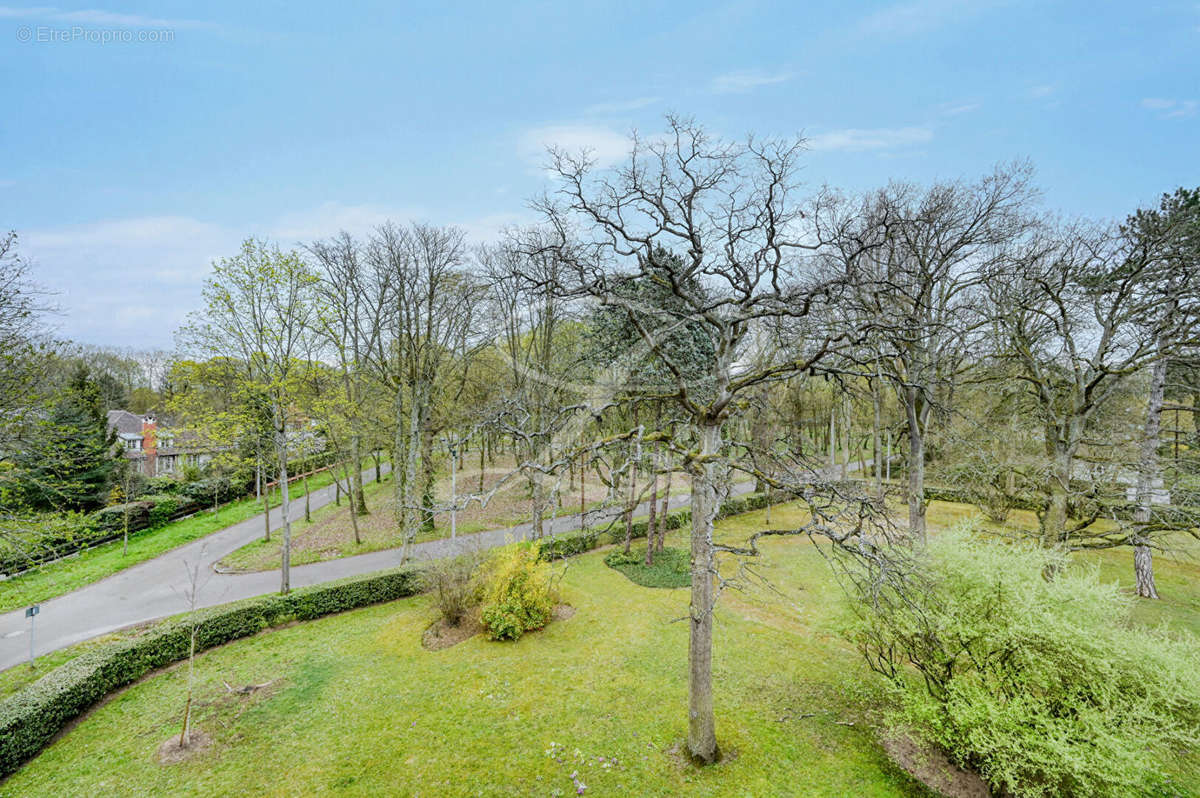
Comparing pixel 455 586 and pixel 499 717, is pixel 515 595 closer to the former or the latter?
pixel 455 586

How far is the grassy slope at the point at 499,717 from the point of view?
651 centimetres

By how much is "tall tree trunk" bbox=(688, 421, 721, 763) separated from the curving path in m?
2.46

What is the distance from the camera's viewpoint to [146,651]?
9.30 m

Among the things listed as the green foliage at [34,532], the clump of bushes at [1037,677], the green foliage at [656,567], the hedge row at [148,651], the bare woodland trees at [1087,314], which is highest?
the bare woodland trees at [1087,314]

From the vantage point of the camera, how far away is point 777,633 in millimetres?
10844

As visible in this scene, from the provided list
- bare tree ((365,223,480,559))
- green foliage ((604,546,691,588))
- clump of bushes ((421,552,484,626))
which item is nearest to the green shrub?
bare tree ((365,223,480,559))

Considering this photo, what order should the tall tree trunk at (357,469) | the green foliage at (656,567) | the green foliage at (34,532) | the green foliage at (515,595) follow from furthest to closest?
the tall tree trunk at (357,469) → the green foliage at (656,567) → the green foliage at (515,595) → the green foliage at (34,532)

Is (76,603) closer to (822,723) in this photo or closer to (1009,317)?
(822,723)

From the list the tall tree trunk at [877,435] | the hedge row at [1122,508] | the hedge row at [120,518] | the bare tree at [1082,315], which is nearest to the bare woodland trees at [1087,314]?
the bare tree at [1082,315]

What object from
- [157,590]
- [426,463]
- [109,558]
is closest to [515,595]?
[426,463]

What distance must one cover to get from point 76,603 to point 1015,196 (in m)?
27.1

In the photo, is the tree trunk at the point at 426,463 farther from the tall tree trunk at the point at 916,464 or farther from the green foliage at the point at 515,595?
the tall tree trunk at the point at 916,464

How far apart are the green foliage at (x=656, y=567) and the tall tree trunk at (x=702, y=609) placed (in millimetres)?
7257

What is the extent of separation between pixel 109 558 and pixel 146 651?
447 inches
